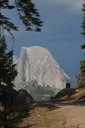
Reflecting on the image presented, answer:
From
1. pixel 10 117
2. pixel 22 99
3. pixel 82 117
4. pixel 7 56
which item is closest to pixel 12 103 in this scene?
pixel 22 99

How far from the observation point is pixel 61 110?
734 inches

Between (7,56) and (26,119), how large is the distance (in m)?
32.9

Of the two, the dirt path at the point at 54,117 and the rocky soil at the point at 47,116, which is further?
the rocky soil at the point at 47,116

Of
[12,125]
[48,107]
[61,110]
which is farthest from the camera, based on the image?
[48,107]

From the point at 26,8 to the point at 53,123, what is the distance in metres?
8.13

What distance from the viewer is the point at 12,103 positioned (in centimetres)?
2466

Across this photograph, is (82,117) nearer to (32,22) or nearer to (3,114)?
(3,114)

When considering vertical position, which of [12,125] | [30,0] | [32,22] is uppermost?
[30,0]

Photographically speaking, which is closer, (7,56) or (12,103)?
(12,103)

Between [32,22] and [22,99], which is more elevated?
[32,22]

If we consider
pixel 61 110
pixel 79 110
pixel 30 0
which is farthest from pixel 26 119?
pixel 30 0

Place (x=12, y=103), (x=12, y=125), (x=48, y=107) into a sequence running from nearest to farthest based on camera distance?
1. (x=12, y=125)
2. (x=48, y=107)
3. (x=12, y=103)

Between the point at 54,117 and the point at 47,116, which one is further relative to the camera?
the point at 47,116

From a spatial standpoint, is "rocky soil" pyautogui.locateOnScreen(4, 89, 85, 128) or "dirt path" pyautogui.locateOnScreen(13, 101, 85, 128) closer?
"dirt path" pyautogui.locateOnScreen(13, 101, 85, 128)
